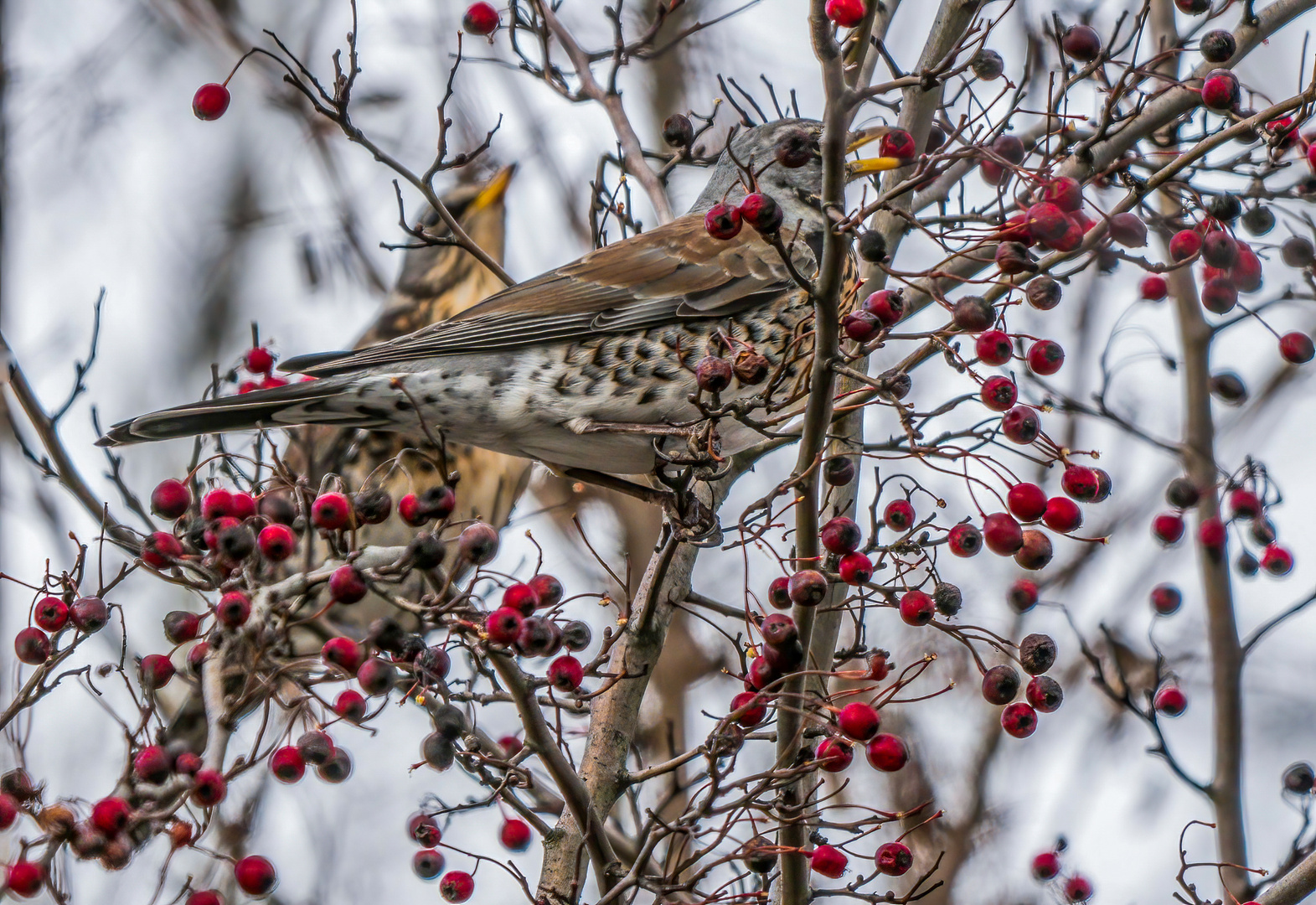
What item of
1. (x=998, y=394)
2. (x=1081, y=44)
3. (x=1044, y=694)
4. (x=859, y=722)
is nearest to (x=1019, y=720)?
(x=1044, y=694)

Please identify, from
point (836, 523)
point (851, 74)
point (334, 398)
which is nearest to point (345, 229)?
point (334, 398)

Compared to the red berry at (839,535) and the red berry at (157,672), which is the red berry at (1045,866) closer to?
the red berry at (839,535)

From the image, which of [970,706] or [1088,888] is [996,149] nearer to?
[1088,888]

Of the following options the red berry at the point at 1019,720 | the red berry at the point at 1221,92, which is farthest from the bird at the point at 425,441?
the red berry at the point at 1221,92

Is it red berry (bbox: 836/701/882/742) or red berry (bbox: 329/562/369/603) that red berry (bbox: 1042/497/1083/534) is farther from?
red berry (bbox: 329/562/369/603)

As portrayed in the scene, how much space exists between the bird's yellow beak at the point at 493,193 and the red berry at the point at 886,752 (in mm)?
4731

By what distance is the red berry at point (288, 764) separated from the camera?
9.39 feet

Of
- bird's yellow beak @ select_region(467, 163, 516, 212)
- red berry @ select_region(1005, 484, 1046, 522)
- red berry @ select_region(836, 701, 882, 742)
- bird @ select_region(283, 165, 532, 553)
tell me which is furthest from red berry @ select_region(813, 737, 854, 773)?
bird's yellow beak @ select_region(467, 163, 516, 212)

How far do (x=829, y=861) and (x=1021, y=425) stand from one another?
1036 millimetres

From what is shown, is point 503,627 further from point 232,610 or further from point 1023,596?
point 1023,596

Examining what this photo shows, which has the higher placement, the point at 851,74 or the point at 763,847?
the point at 851,74

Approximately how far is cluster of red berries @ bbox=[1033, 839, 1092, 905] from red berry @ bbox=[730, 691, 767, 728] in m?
1.04

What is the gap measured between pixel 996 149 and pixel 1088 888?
1904mm

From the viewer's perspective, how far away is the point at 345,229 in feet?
21.1
